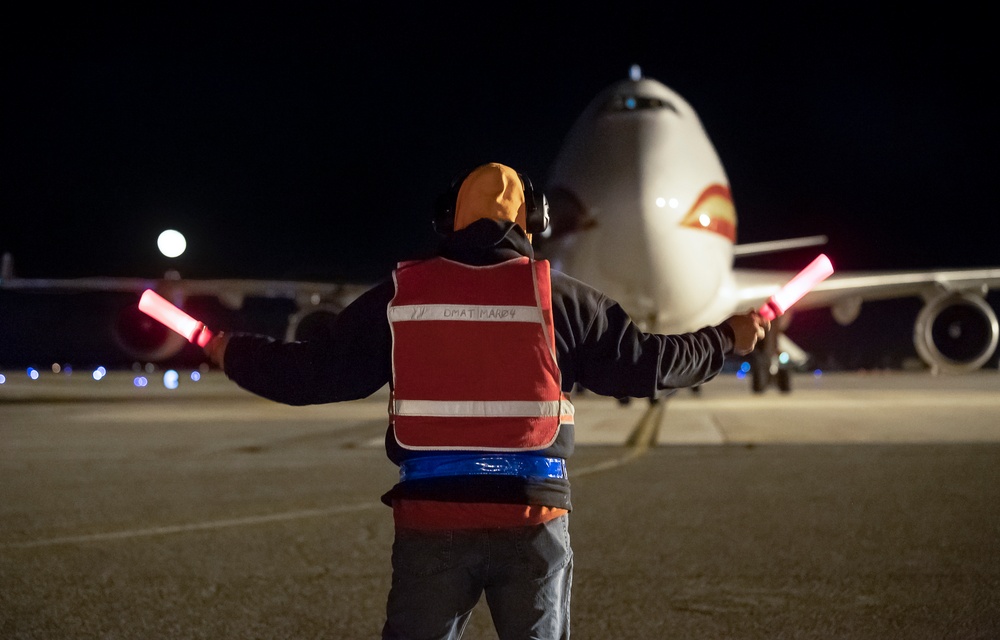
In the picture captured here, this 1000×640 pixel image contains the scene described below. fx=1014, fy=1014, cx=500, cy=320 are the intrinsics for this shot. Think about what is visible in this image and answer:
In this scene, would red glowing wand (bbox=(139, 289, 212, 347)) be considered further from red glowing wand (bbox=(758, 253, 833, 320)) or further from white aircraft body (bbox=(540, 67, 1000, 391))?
white aircraft body (bbox=(540, 67, 1000, 391))

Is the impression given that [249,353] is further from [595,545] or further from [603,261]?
[603,261]

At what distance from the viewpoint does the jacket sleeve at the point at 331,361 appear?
7.86ft

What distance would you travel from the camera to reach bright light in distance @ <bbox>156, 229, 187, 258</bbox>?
4.28 m

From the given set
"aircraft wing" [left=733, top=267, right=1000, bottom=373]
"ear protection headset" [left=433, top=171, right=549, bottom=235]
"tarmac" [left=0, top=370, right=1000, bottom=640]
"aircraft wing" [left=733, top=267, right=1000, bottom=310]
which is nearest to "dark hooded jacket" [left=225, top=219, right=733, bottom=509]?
"ear protection headset" [left=433, top=171, right=549, bottom=235]

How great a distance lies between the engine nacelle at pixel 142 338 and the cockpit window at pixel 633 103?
9.65m

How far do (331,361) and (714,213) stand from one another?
13004 mm

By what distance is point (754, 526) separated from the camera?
5.62m

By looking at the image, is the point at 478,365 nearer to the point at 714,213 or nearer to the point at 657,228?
the point at 657,228

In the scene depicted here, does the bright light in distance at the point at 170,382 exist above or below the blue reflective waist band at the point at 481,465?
below

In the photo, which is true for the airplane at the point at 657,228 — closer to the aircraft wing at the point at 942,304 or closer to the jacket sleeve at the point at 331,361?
the aircraft wing at the point at 942,304

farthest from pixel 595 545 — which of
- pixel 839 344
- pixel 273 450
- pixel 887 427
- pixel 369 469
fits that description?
pixel 839 344

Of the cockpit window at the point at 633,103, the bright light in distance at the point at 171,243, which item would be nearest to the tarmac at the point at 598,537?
the bright light in distance at the point at 171,243

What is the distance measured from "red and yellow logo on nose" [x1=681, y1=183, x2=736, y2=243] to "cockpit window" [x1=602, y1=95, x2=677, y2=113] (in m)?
1.42

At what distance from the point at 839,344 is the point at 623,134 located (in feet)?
268
